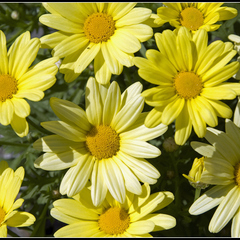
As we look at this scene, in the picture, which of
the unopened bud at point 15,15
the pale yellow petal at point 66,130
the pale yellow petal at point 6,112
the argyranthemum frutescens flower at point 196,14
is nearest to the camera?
the pale yellow petal at point 6,112

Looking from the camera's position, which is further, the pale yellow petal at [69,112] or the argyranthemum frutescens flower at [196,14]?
the argyranthemum frutescens flower at [196,14]

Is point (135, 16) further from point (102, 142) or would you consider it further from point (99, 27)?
point (102, 142)

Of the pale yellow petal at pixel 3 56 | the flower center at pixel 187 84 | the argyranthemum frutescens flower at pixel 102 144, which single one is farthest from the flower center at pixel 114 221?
the pale yellow petal at pixel 3 56

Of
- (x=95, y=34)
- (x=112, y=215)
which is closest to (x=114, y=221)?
(x=112, y=215)

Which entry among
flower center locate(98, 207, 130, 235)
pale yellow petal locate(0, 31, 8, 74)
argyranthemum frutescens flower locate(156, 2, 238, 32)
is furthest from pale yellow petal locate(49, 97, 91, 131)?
argyranthemum frutescens flower locate(156, 2, 238, 32)

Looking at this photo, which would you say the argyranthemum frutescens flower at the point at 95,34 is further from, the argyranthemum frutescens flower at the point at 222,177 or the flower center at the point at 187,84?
the argyranthemum frutescens flower at the point at 222,177

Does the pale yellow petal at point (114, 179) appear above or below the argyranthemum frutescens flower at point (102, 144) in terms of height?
below

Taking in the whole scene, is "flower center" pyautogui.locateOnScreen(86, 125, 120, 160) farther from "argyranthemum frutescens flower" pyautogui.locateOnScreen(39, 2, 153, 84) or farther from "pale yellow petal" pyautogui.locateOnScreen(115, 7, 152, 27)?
"pale yellow petal" pyautogui.locateOnScreen(115, 7, 152, 27)
